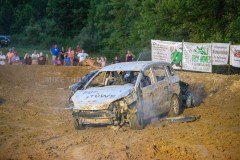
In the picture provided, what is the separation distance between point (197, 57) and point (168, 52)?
188 centimetres

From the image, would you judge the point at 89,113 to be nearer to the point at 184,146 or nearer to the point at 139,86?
the point at 139,86

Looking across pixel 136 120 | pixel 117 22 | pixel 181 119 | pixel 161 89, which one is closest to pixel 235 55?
pixel 161 89

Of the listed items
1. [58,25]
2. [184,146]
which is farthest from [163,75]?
[58,25]

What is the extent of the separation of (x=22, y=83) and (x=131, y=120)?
43.1 ft

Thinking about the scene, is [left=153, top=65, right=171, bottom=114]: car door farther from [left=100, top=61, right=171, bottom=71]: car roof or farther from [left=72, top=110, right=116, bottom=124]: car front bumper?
[left=72, top=110, right=116, bottom=124]: car front bumper

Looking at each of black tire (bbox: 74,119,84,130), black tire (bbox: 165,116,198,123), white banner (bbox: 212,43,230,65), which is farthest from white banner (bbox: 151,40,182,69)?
black tire (bbox: 74,119,84,130)

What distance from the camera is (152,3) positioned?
32.0m

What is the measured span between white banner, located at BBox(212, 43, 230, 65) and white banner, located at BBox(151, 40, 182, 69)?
2.02m

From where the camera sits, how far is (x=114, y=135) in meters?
11.1

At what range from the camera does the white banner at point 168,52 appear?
22.2 meters

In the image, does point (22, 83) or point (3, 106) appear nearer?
point (3, 106)

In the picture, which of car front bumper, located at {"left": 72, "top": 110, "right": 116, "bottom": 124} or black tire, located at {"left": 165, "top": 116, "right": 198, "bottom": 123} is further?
black tire, located at {"left": 165, "top": 116, "right": 198, "bottom": 123}

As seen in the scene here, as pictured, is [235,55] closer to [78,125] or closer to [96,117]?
[78,125]

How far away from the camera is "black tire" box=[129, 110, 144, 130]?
11.3 metres
